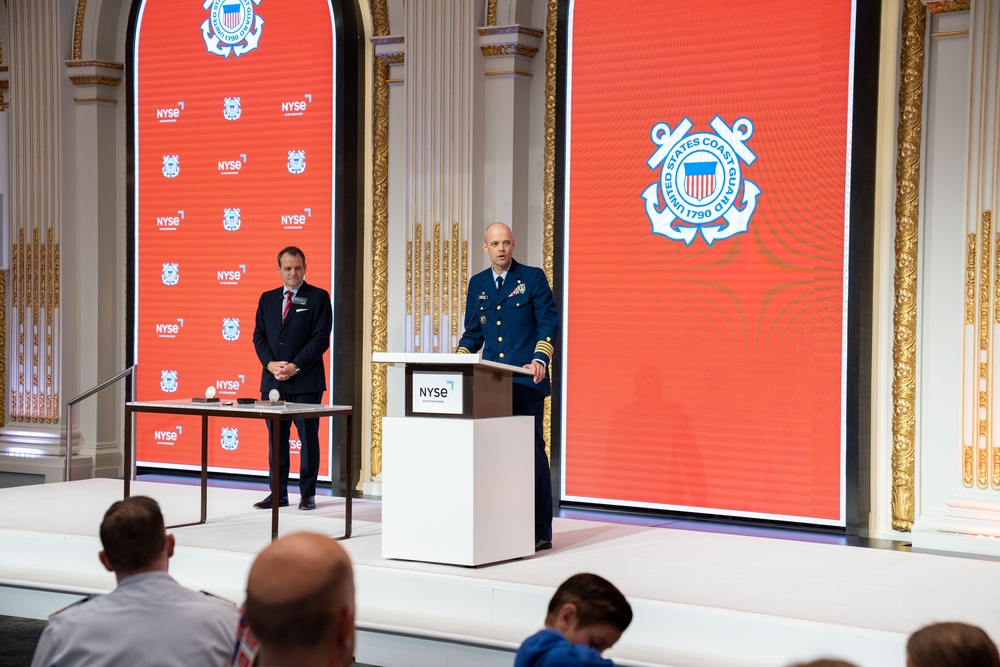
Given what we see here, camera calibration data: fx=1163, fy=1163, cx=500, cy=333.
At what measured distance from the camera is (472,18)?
7.56m

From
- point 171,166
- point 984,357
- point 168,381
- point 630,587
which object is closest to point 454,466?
point 630,587

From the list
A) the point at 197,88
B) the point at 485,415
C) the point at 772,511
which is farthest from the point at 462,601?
the point at 197,88

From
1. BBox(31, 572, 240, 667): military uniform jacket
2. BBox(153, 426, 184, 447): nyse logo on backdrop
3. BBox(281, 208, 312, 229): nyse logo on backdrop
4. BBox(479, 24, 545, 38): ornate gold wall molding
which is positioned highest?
BBox(479, 24, 545, 38): ornate gold wall molding

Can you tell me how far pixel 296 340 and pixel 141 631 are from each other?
4479mm

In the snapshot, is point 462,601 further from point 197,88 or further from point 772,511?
point 197,88

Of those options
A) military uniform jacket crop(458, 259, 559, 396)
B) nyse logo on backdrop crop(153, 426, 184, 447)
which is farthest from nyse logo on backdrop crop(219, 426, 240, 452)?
military uniform jacket crop(458, 259, 559, 396)

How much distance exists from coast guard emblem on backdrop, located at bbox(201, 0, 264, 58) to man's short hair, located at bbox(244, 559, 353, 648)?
767cm

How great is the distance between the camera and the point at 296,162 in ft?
27.5

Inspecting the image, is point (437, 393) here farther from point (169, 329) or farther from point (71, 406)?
point (169, 329)

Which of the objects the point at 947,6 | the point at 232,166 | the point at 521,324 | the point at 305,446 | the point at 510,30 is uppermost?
the point at 510,30

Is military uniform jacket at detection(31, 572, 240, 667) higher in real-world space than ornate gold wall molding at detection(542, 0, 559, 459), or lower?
lower

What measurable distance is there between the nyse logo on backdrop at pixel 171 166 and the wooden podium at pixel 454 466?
4.53m

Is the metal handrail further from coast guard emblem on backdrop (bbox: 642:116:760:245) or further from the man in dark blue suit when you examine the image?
coast guard emblem on backdrop (bbox: 642:116:760:245)

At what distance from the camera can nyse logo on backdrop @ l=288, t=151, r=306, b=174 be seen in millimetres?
8352
